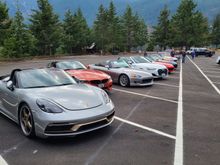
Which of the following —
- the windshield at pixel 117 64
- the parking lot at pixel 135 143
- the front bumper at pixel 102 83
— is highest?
the windshield at pixel 117 64

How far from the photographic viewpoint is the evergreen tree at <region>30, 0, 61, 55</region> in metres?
43.5

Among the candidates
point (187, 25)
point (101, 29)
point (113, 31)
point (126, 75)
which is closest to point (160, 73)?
point (126, 75)

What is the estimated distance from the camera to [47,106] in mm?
4688

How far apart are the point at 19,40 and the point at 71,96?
41.2 m

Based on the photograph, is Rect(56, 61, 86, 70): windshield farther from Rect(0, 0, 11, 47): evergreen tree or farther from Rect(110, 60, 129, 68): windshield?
Rect(0, 0, 11, 47): evergreen tree

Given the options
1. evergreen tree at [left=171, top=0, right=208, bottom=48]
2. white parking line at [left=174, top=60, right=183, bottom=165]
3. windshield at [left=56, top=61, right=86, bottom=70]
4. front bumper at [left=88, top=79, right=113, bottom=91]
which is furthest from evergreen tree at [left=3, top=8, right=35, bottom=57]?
white parking line at [left=174, top=60, right=183, bottom=165]

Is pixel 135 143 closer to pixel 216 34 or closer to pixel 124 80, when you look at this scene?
pixel 124 80

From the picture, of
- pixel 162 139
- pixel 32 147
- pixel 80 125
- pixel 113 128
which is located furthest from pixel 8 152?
pixel 162 139

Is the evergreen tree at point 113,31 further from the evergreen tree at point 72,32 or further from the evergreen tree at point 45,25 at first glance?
the evergreen tree at point 45,25

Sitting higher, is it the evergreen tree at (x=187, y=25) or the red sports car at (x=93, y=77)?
the evergreen tree at (x=187, y=25)

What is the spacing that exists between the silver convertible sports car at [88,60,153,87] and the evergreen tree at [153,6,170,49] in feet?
209

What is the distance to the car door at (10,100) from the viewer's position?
5.46 m

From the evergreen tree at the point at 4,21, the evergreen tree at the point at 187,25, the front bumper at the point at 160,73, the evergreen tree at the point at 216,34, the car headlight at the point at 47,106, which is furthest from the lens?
the evergreen tree at the point at 216,34

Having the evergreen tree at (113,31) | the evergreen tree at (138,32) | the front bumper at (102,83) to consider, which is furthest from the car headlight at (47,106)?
the evergreen tree at (138,32)
